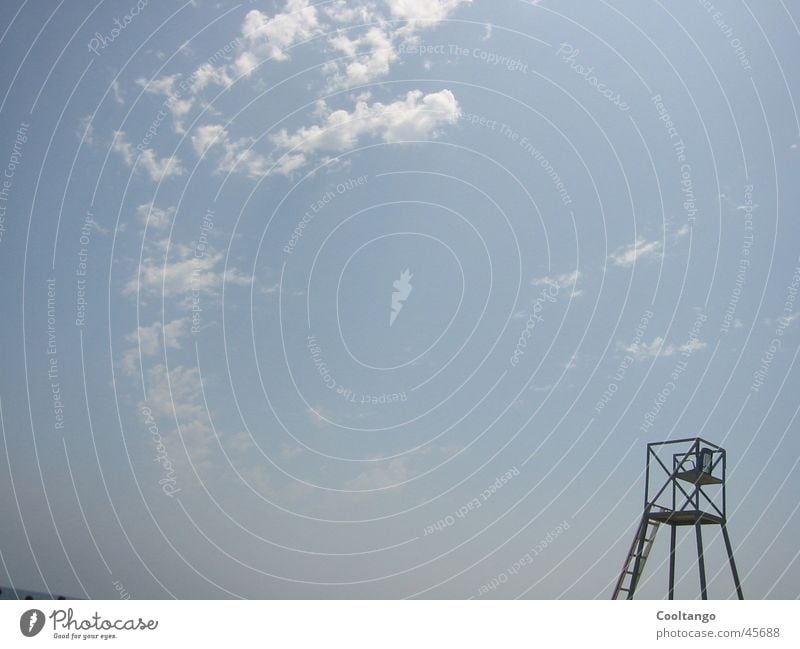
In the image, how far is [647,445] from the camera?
34.0m

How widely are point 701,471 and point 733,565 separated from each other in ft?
13.3

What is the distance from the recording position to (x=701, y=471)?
32.3 m
